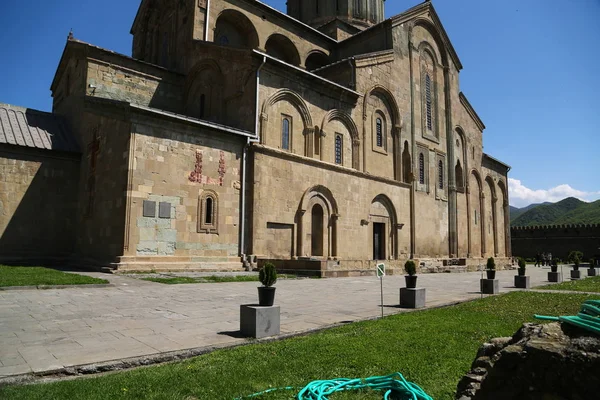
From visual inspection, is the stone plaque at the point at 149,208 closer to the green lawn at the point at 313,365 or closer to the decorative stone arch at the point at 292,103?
the decorative stone arch at the point at 292,103

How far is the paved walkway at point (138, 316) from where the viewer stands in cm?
514

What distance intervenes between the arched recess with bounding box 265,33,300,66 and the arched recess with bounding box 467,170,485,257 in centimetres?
1704

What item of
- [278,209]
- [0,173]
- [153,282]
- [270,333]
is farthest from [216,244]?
[270,333]

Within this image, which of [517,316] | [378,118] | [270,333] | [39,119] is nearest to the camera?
[270,333]

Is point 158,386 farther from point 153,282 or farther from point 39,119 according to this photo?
point 39,119

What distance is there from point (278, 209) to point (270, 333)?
1340cm

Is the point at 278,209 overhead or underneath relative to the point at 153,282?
overhead

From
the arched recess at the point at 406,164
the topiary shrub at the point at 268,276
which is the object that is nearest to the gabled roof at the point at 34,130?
the topiary shrub at the point at 268,276

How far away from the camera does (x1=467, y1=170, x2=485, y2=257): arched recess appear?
33750mm

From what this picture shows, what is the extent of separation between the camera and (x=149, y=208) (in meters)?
15.4

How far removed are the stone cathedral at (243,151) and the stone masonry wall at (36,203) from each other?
58mm

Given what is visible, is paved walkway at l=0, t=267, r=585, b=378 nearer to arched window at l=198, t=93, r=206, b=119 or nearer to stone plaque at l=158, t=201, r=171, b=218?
stone plaque at l=158, t=201, r=171, b=218

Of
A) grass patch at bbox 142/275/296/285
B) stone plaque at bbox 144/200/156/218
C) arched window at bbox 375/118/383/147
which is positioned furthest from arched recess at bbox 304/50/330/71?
grass patch at bbox 142/275/296/285

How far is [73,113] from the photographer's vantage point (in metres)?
21.6
